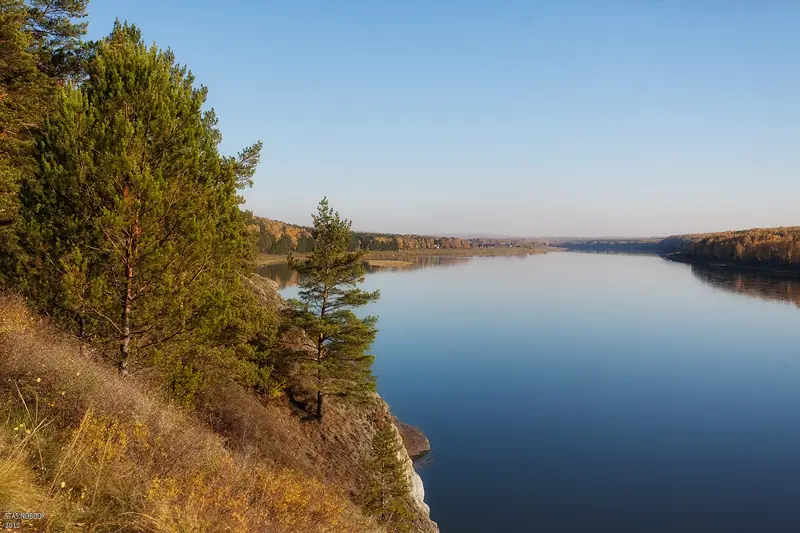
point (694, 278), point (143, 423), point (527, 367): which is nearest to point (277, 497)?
point (143, 423)

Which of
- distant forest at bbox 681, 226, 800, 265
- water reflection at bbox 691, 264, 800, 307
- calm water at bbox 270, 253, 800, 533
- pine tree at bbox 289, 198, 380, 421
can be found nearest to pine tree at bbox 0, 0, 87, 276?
pine tree at bbox 289, 198, 380, 421

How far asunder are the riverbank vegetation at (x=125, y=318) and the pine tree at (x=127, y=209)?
0.04 metres

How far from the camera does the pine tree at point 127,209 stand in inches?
395

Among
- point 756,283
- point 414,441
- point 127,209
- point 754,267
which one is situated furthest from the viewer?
point 754,267

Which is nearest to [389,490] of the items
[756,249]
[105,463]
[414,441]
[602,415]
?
[414,441]

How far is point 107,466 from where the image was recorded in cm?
619

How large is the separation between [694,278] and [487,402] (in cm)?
10271

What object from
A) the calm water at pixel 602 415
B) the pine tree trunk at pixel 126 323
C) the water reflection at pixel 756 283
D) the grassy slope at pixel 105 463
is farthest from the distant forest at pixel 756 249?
the pine tree trunk at pixel 126 323

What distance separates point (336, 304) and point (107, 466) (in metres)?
15.8

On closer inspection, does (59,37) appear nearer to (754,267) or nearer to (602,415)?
(602,415)

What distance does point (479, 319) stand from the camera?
62.5 meters

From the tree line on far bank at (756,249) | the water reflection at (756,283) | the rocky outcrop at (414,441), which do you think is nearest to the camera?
the rocky outcrop at (414,441)

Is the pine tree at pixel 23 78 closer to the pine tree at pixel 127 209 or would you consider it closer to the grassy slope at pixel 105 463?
the pine tree at pixel 127 209

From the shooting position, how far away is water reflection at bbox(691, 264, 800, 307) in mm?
80569
